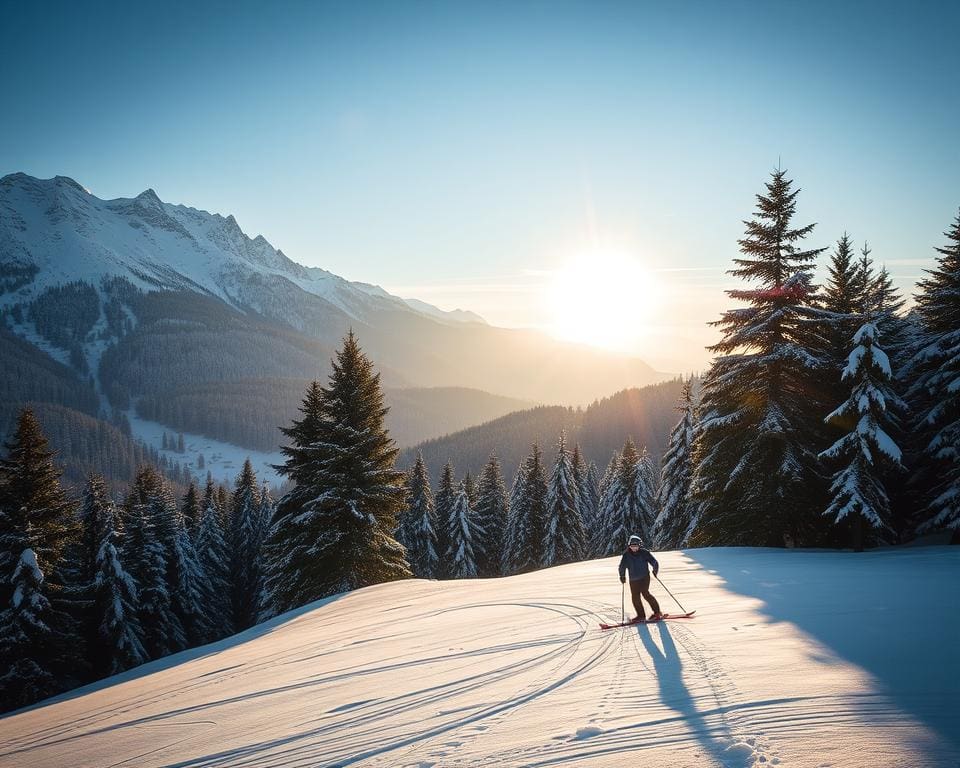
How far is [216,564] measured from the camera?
4494 cm

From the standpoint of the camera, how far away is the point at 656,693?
5.35 m

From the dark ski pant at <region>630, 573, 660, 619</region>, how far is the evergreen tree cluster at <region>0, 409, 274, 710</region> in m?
23.4

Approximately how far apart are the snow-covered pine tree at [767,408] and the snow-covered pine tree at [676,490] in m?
8.70

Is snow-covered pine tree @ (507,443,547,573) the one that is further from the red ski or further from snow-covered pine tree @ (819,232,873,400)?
the red ski

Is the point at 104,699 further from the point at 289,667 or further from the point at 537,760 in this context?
A: the point at 537,760

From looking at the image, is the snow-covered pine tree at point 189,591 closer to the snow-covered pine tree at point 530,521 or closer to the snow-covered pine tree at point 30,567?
the snow-covered pine tree at point 30,567

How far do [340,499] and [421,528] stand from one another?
970 inches

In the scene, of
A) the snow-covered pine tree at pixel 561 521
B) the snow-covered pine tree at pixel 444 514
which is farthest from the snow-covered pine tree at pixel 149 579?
the snow-covered pine tree at pixel 561 521

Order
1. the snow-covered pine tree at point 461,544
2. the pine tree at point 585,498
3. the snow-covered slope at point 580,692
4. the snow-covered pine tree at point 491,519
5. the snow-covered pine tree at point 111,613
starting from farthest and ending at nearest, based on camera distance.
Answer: the pine tree at point 585,498
the snow-covered pine tree at point 491,519
the snow-covered pine tree at point 461,544
the snow-covered pine tree at point 111,613
the snow-covered slope at point 580,692

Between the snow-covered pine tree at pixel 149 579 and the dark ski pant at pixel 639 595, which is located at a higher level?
the dark ski pant at pixel 639 595

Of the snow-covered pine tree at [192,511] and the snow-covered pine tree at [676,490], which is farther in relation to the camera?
the snow-covered pine tree at [192,511]

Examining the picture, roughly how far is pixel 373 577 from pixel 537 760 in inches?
688

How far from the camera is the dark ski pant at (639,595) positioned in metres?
8.64

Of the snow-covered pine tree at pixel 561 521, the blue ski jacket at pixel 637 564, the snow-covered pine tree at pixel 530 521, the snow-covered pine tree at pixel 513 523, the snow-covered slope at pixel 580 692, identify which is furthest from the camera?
the snow-covered pine tree at pixel 513 523
